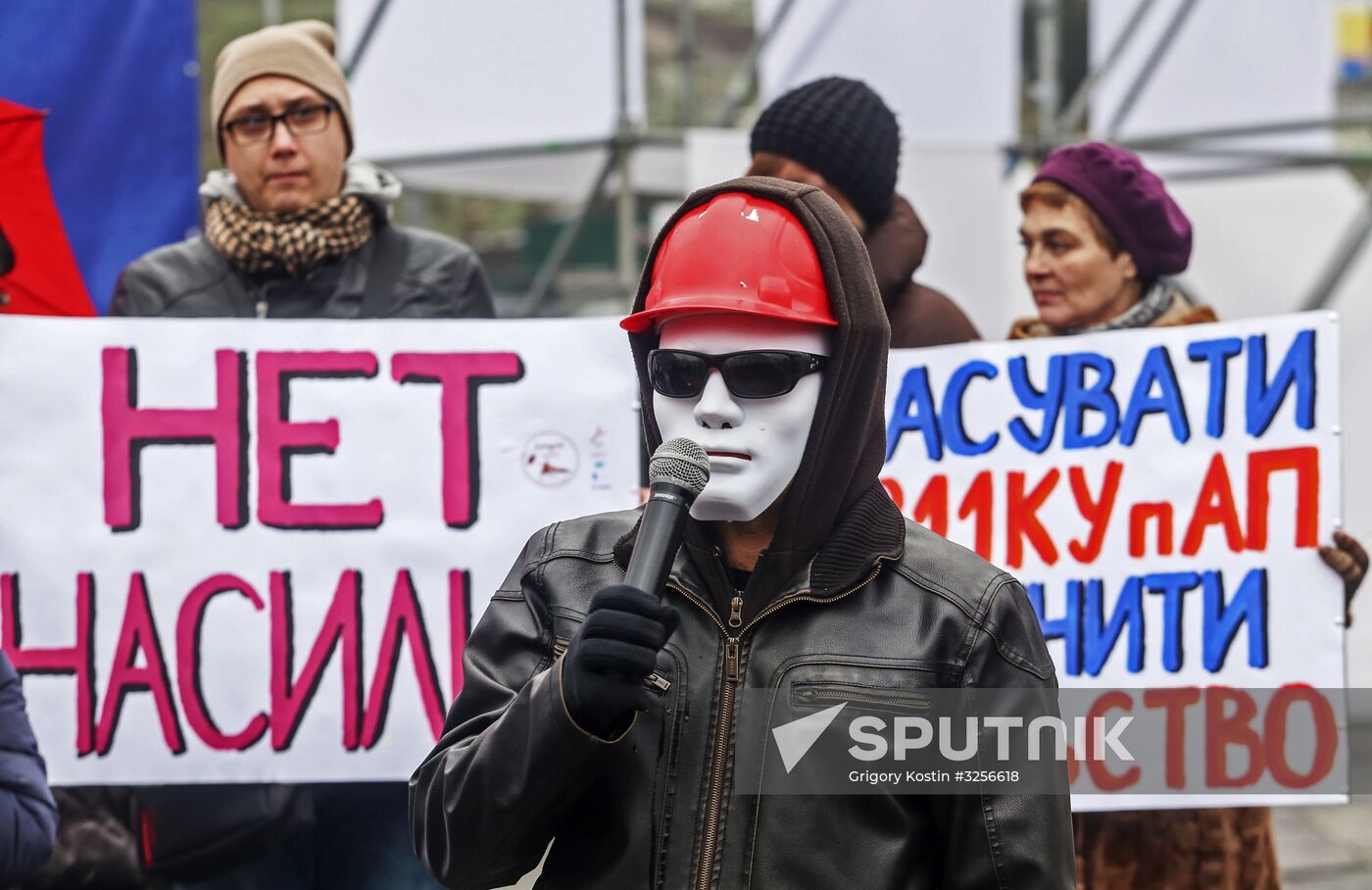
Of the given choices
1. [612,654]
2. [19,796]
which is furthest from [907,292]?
[612,654]

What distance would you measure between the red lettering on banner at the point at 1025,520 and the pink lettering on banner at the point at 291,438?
3.96 feet

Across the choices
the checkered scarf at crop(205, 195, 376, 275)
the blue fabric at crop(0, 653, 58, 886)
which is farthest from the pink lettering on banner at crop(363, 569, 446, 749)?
the blue fabric at crop(0, 653, 58, 886)

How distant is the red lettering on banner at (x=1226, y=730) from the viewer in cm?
355

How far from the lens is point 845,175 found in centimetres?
374

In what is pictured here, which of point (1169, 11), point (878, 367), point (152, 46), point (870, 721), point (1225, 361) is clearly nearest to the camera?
point (870, 721)

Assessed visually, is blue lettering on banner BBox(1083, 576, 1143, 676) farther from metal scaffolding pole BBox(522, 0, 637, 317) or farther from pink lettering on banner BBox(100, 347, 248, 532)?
metal scaffolding pole BBox(522, 0, 637, 317)

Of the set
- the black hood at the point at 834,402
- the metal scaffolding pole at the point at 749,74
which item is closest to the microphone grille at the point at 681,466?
the black hood at the point at 834,402

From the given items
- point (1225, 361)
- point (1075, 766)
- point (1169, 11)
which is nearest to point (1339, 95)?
point (1169, 11)

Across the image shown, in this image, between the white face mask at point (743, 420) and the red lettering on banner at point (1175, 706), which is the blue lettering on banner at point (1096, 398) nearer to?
the red lettering on banner at point (1175, 706)

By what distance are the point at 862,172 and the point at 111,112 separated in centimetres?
195

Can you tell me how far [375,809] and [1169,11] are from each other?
17.0 ft

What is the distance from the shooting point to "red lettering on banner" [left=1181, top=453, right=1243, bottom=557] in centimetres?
365

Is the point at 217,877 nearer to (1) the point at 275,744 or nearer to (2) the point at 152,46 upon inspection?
(1) the point at 275,744

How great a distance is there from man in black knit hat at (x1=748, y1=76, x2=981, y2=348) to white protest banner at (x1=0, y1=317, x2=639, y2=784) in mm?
501
